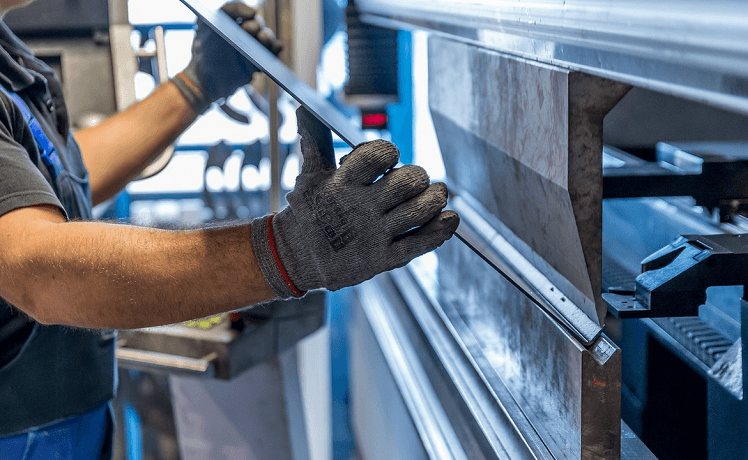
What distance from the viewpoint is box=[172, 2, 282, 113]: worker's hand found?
1.64 m

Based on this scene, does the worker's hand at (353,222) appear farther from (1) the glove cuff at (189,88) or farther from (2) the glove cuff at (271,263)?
(1) the glove cuff at (189,88)

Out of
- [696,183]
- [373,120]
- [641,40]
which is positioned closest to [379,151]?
[641,40]

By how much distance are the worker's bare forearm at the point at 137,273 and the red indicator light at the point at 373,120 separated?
1702 millimetres

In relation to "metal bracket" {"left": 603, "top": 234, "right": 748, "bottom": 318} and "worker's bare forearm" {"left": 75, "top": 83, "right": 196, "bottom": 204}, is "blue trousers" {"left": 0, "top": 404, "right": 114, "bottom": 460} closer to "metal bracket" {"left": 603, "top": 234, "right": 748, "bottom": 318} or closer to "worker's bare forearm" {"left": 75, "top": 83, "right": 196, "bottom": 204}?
"worker's bare forearm" {"left": 75, "top": 83, "right": 196, "bottom": 204}

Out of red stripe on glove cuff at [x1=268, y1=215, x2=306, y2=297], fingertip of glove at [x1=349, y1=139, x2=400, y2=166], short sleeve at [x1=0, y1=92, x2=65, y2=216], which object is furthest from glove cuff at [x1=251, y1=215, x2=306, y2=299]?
short sleeve at [x1=0, y1=92, x2=65, y2=216]

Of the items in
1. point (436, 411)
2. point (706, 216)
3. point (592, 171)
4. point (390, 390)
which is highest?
point (592, 171)

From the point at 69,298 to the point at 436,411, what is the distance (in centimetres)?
88

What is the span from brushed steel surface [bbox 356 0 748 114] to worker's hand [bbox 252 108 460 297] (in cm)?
24

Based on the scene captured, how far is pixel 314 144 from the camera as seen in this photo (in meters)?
0.87

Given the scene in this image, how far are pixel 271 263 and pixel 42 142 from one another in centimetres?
69

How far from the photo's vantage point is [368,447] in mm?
2814

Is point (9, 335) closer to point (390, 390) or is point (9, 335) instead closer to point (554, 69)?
point (554, 69)

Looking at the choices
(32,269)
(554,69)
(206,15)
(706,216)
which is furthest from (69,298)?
(706,216)

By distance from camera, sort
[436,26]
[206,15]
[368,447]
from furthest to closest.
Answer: [368,447] < [436,26] < [206,15]
